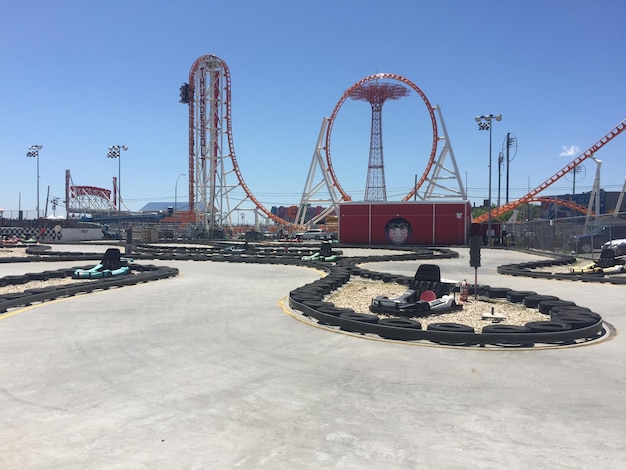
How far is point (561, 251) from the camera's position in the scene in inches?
1233

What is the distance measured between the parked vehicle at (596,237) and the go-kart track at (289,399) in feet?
72.7

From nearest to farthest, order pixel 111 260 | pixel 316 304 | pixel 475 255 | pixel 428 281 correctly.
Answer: pixel 316 304 < pixel 428 281 < pixel 475 255 < pixel 111 260

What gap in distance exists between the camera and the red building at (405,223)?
145 ft

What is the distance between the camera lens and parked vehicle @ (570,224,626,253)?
2812 cm

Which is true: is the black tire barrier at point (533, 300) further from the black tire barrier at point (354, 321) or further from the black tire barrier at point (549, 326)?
the black tire barrier at point (354, 321)

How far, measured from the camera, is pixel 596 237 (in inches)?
1142

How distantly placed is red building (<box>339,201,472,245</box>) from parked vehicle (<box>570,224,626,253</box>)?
14072mm

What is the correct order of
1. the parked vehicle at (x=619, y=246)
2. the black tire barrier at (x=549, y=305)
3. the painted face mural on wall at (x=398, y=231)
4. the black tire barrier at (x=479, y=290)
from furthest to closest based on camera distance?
the painted face mural on wall at (x=398, y=231)
the parked vehicle at (x=619, y=246)
the black tire barrier at (x=479, y=290)
the black tire barrier at (x=549, y=305)

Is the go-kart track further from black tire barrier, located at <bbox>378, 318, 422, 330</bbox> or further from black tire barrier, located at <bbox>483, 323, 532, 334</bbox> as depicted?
black tire barrier, located at <bbox>378, 318, 422, 330</bbox>

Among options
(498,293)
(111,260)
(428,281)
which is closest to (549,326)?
(428,281)

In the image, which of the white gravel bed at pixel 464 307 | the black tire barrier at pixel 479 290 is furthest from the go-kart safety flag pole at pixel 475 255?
the black tire barrier at pixel 479 290

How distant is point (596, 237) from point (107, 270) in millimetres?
27111

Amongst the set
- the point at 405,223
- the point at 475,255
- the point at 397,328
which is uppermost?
the point at 405,223

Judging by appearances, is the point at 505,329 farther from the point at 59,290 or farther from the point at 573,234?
the point at 573,234
